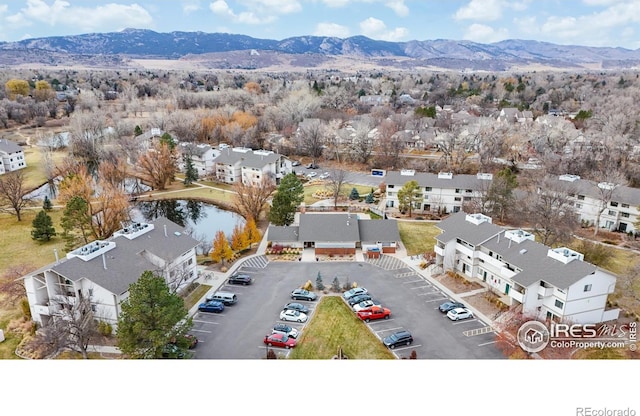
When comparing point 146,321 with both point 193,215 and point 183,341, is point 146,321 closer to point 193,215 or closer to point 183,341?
point 183,341

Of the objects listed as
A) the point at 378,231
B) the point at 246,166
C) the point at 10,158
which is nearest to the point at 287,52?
the point at 10,158

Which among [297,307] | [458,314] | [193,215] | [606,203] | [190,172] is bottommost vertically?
[193,215]

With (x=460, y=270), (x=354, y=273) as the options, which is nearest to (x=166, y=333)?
(x=354, y=273)

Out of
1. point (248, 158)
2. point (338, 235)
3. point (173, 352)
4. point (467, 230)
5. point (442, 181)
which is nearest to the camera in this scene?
point (173, 352)

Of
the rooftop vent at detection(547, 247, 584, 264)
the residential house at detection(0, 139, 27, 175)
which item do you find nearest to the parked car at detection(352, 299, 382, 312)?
the rooftop vent at detection(547, 247, 584, 264)

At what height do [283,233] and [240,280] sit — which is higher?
[283,233]

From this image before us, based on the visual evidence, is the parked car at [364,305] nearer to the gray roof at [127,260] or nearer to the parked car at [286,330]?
the parked car at [286,330]
